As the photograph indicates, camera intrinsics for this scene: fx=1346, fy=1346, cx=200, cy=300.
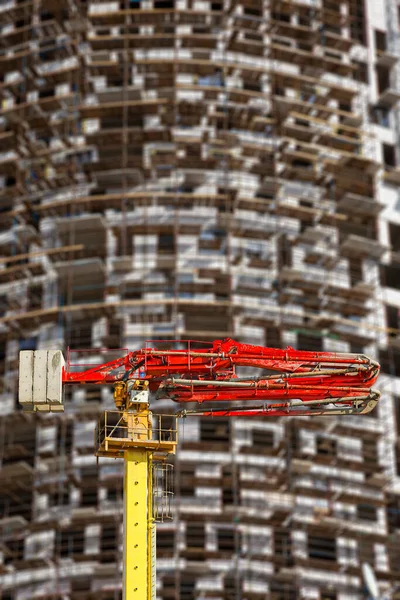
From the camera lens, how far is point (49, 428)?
7944 cm

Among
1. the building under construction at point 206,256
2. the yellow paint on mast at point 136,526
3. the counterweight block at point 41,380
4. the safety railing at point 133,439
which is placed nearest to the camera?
the yellow paint on mast at point 136,526

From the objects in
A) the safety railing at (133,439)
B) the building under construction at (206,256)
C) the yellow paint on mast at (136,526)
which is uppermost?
the building under construction at (206,256)

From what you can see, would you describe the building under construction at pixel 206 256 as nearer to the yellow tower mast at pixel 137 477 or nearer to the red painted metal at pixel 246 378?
the red painted metal at pixel 246 378

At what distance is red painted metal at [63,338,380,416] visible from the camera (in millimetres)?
48312

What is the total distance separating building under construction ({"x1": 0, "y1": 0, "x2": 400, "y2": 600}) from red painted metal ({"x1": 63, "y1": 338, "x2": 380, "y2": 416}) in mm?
26893

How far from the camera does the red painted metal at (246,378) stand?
159ft

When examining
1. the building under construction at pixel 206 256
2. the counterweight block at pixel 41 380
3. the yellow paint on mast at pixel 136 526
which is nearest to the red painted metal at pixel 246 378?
the counterweight block at pixel 41 380


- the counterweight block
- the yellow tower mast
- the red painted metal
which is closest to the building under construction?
the red painted metal

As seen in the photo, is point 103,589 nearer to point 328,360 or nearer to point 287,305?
point 287,305

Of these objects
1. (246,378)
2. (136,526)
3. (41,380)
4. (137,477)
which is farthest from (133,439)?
(246,378)

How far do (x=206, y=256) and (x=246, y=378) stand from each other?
34565mm

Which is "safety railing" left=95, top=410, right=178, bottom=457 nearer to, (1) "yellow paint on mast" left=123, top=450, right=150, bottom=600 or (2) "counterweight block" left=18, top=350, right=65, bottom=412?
(1) "yellow paint on mast" left=123, top=450, right=150, bottom=600

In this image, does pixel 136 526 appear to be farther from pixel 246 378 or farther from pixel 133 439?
pixel 246 378

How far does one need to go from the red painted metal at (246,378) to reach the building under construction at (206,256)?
26893 mm
